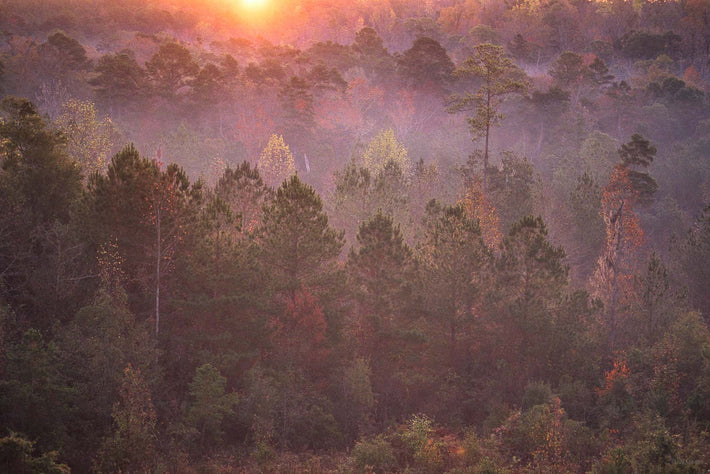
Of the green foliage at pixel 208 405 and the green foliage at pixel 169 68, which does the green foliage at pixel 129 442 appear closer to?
the green foliage at pixel 208 405

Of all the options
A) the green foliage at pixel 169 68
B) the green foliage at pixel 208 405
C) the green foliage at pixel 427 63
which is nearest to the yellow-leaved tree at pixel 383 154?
the green foliage at pixel 427 63

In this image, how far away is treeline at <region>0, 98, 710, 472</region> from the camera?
22.1 m

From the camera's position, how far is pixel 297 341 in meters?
30.3

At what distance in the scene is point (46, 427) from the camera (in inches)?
Result: 814

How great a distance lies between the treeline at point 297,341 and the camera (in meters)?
22.1

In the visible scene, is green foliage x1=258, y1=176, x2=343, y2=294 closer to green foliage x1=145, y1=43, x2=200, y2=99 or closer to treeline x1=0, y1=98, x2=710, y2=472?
treeline x1=0, y1=98, x2=710, y2=472

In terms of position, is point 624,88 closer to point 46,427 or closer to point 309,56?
point 309,56

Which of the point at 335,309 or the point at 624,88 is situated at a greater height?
the point at 624,88

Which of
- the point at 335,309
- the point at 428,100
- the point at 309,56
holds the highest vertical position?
the point at 309,56

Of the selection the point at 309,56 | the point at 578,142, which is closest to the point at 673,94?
the point at 578,142

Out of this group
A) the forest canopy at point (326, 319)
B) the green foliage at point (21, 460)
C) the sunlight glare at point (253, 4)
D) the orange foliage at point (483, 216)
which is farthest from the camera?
the sunlight glare at point (253, 4)

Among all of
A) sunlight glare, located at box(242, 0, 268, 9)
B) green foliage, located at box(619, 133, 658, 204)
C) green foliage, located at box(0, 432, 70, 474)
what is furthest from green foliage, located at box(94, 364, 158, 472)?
sunlight glare, located at box(242, 0, 268, 9)

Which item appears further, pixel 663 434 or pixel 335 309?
pixel 335 309

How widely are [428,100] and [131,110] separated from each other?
141ft
